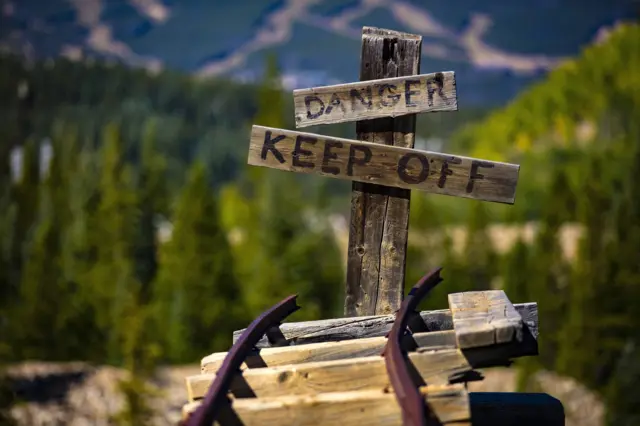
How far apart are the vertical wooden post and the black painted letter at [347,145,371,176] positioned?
152 mm

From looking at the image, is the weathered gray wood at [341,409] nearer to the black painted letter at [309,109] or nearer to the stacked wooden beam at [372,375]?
the stacked wooden beam at [372,375]

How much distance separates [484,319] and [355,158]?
48.9 inches

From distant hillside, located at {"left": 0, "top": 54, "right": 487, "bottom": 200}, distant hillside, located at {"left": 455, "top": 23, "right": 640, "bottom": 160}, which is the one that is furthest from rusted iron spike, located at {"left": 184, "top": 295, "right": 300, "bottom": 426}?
distant hillside, located at {"left": 0, "top": 54, "right": 487, "bottom": 200}

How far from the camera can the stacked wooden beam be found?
9.31ft

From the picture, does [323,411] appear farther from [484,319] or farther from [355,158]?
[355,158]

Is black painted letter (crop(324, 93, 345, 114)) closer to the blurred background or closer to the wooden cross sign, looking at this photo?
the wooden cross sign

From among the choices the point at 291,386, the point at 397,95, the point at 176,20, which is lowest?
the point at 291,386

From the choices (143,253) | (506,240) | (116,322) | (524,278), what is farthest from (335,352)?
(506,240)

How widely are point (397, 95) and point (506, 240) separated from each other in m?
46.8

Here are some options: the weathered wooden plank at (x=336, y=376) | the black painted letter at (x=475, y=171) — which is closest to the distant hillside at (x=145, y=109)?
the black painted letter at (x=475, y=171)

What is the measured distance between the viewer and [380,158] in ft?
13.5

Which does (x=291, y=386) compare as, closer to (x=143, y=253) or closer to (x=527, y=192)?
(x=143, y=253)

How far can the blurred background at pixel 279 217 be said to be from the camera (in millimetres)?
28516

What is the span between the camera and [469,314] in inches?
129
